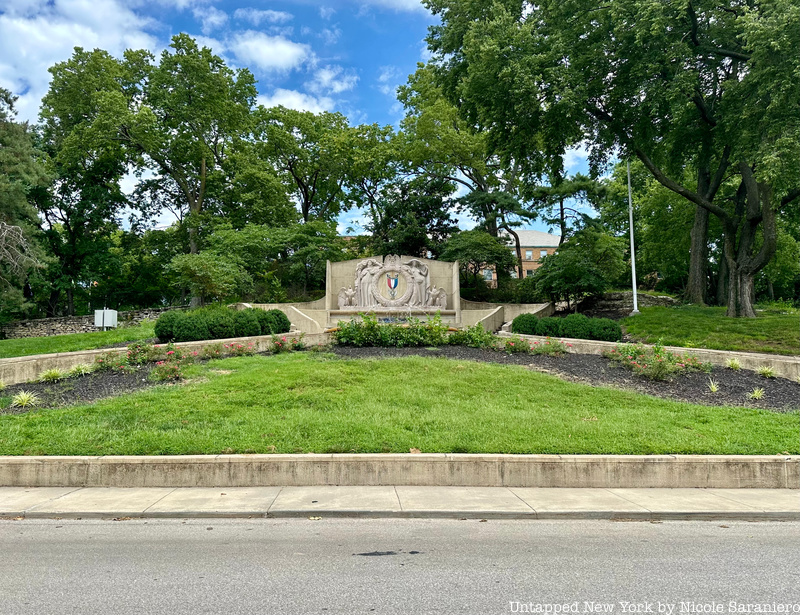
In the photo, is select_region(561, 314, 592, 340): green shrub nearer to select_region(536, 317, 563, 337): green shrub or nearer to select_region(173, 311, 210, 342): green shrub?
select_region(536, 317, 563, 337): green shrub

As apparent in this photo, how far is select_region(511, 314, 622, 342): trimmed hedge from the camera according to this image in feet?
50.2

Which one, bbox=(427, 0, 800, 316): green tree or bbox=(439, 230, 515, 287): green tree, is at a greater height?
bbox=(427, 0, 800, 316): green tree

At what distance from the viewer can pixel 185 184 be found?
1310 inches

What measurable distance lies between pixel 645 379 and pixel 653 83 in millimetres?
10629

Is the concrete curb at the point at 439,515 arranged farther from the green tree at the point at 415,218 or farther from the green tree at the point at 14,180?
the green tree at the point at 415,218

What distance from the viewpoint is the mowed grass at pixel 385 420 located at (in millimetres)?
6656

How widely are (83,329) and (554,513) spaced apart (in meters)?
31.1

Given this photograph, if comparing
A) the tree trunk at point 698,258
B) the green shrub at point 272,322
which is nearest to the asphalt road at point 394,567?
the green shrub at point 272,322

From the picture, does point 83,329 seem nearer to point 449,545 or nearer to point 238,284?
point 238,284

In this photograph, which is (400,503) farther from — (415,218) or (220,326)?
(415,218)

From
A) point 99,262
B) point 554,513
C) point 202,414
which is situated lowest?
point 554,513

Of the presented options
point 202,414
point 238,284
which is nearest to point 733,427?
point 202,414

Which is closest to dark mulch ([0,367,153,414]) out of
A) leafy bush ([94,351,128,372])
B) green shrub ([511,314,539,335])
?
leafy bush ([94,351,128,372])

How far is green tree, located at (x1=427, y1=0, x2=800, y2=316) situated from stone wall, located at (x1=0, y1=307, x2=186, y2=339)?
22.0m
